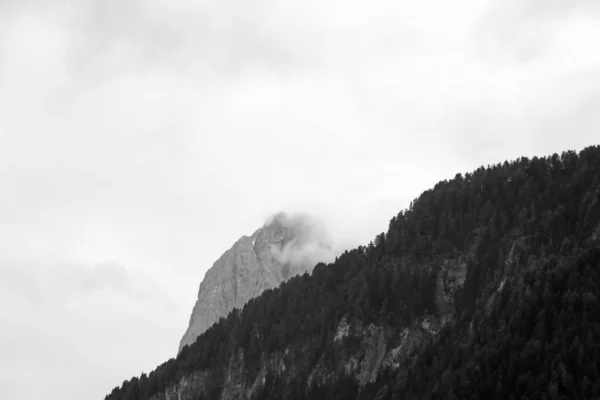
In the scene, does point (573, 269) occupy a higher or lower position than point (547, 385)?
higher

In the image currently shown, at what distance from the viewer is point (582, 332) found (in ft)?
619

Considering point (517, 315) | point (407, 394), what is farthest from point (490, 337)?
point (407, 394)

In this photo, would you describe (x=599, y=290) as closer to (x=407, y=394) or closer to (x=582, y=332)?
(x=582, y=332)

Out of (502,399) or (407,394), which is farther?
(407,394)

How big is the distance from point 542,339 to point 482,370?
13.2 m

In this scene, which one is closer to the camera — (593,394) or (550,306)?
(593,394)

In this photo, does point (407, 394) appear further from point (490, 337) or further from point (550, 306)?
point (550, 306)

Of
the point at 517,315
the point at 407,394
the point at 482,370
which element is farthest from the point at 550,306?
the point at 407,394

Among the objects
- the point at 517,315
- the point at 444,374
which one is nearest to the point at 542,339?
the point at 517,315

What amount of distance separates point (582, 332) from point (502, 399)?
20.6 meters

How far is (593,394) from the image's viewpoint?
176125mm

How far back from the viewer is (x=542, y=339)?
192 meters

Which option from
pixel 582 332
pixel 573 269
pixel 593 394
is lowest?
pixel 593 394

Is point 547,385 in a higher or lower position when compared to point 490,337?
lower
